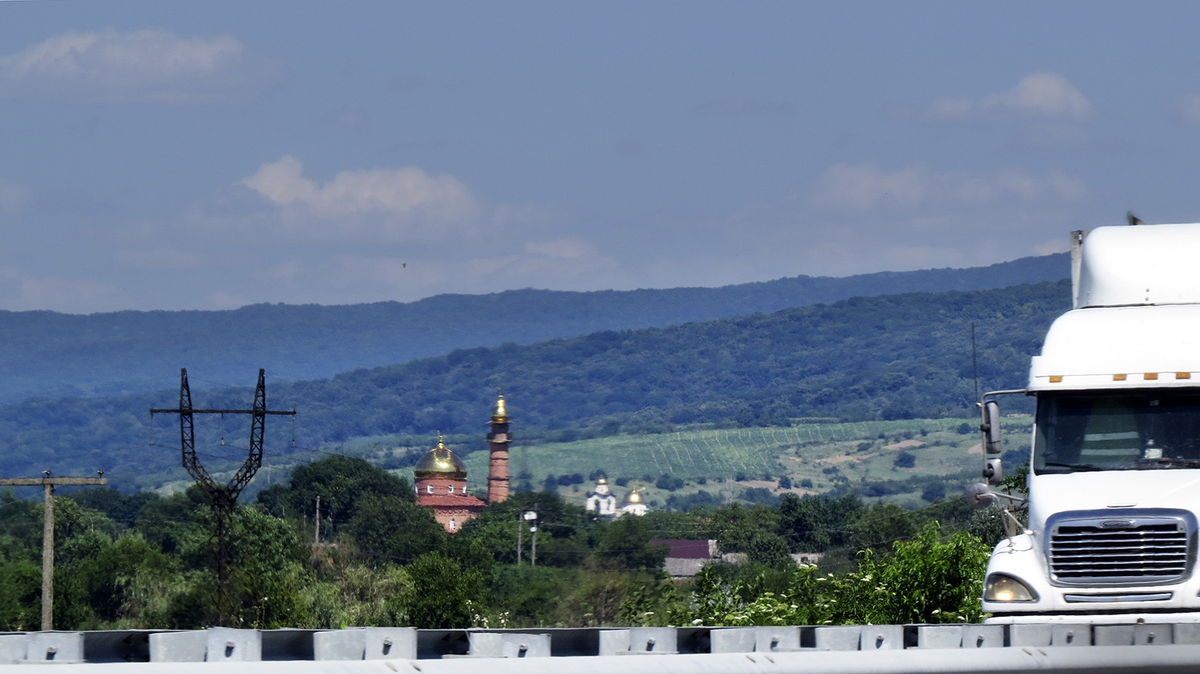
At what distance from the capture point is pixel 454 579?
348 ft

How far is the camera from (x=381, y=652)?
305 inches

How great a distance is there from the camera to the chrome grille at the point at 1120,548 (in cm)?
1530

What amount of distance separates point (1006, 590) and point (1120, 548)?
103cm

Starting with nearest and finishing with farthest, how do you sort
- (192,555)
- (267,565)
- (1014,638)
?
(1014,638)
(267,565)
(192,555)

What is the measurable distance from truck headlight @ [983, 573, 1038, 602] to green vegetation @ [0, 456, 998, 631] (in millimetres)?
7589

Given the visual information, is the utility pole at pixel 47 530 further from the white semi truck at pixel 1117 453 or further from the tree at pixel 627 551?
the tree at pixel 627 551

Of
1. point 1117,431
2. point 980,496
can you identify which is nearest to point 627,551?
point 980,496

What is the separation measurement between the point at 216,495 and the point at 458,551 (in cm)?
7399

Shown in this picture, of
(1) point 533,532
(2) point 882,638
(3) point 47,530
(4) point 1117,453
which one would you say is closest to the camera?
(2) point 882,638

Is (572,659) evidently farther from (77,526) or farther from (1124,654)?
(77,526)

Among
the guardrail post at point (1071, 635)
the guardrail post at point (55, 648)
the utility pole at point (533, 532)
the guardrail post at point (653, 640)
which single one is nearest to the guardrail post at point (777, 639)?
the guardrail post at point (653, 640)

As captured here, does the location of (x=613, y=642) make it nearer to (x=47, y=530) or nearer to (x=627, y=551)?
(x=47, y=530)

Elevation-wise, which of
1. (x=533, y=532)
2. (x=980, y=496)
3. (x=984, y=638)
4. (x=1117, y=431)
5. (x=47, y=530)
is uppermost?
(x=1117, y=431)

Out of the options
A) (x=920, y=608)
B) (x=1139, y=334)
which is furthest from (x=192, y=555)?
(x=1139, y=334)
